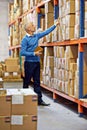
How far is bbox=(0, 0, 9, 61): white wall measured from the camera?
52.6 ft

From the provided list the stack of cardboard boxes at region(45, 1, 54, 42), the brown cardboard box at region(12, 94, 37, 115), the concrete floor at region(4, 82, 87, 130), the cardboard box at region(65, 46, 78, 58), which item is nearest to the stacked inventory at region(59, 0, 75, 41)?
the cardboard box at region(65, 46, 78, 58)

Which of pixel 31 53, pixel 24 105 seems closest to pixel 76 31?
pixel 31 53

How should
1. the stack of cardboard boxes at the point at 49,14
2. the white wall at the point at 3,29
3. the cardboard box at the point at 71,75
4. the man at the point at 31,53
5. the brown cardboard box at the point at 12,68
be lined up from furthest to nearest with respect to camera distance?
the white wall at the point at 3,29, the brown cardboard box at the point at 12,68, the stack of cardboard boxes at the point at 49,14, the man at the point at 31,53, the cardboard box at the point at 71,75

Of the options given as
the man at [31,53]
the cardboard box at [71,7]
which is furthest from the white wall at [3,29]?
the cardboard box at [71,7]

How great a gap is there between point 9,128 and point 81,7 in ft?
9.26

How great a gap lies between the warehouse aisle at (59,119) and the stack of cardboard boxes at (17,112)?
1.09 metres

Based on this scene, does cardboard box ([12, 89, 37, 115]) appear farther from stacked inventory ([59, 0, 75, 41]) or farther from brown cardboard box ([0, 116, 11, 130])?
stacked inventory ([59, 0, 75, 41])

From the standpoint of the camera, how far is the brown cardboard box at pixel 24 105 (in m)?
4.44

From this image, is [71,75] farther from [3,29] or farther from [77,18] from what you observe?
[3,29]

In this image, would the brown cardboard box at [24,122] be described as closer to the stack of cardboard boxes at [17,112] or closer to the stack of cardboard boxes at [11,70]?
the stack of cardboard boxes at [17,112]

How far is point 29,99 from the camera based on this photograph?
14.6 feet

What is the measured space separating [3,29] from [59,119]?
10.5 metres

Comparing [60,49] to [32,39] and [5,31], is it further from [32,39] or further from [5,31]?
[5,31]

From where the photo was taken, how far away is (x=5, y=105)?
444 cm
